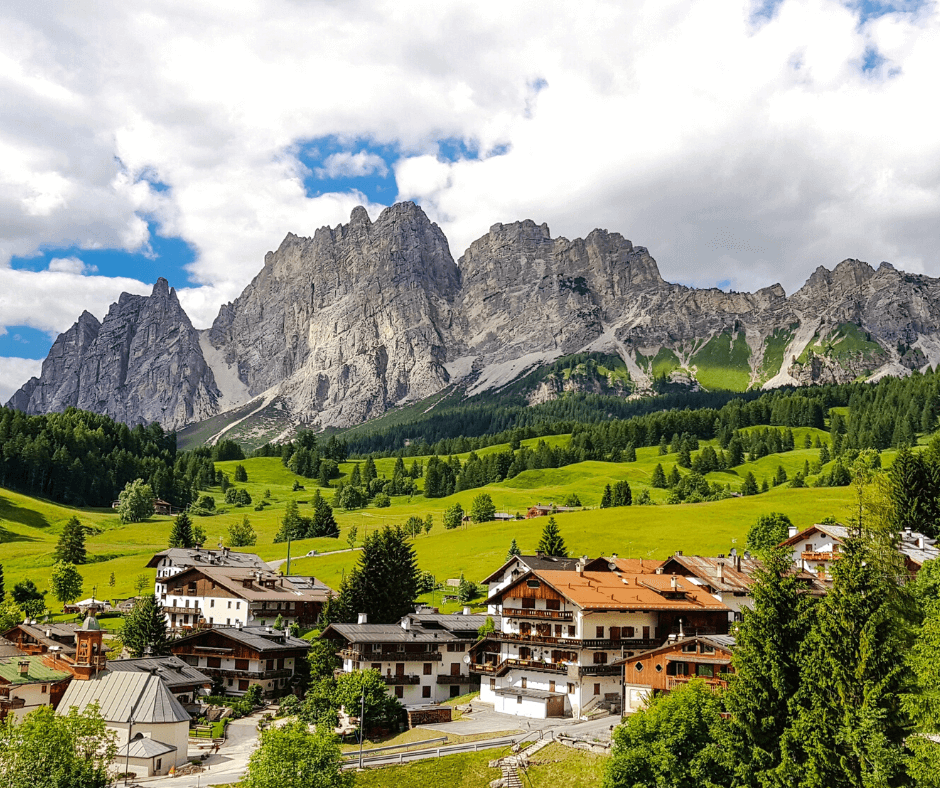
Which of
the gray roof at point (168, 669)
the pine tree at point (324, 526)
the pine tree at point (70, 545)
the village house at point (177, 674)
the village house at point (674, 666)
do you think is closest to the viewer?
the village house at point (674, 666)

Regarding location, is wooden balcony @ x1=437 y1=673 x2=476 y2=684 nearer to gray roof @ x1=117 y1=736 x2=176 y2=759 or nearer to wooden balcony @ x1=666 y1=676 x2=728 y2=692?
wooden balcony @ x1=666 y1=676 x2=728 y2=692

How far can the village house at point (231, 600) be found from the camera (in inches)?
4040

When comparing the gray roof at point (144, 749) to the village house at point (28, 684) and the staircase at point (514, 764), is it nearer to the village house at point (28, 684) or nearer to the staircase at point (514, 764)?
the village house at point (28, 684)

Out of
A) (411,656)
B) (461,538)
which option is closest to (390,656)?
(411,656)

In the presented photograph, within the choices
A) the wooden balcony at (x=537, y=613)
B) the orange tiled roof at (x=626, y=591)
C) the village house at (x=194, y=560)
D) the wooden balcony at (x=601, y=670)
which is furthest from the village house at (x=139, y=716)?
the village house at (x=194, y=560)

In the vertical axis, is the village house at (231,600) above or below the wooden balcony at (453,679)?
above

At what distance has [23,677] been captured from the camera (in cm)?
6650

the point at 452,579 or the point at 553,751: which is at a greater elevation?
the point at 452,579

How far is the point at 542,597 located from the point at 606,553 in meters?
52.7

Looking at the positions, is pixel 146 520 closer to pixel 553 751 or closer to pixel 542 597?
pixel 542 597

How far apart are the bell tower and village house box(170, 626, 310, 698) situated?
15.6m

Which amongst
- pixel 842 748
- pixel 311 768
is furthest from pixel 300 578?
pixel 842 748

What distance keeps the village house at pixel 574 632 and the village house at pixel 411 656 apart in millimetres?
2477

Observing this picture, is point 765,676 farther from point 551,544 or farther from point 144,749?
point 551,544
